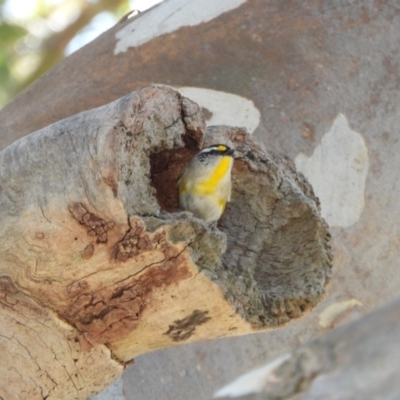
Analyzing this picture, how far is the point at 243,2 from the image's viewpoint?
9.07 feet

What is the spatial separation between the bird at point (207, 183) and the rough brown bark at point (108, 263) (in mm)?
128

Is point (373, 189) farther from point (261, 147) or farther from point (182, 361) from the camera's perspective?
point (182, 361)

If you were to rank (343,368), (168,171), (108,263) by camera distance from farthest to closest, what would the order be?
(168,171) → (108,263) → (343,368)

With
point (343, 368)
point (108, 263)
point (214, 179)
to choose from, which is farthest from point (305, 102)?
point (343, 368)

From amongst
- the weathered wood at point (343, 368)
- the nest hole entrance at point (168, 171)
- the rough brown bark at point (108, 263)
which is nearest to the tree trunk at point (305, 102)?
the nest hole entrance at point (168, 171)

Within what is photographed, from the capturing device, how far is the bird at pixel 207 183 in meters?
2.17

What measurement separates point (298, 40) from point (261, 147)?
2.25ft

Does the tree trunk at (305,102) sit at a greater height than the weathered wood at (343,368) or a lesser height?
lesser

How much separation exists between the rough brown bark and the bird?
13cm

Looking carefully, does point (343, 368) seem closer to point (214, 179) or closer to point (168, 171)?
point (214, 179)

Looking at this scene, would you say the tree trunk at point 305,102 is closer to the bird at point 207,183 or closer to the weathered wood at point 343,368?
the bird at point 207,183

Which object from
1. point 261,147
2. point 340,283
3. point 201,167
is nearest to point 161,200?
point 201,167

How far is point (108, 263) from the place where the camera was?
67.7 inches

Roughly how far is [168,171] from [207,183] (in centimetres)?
21
